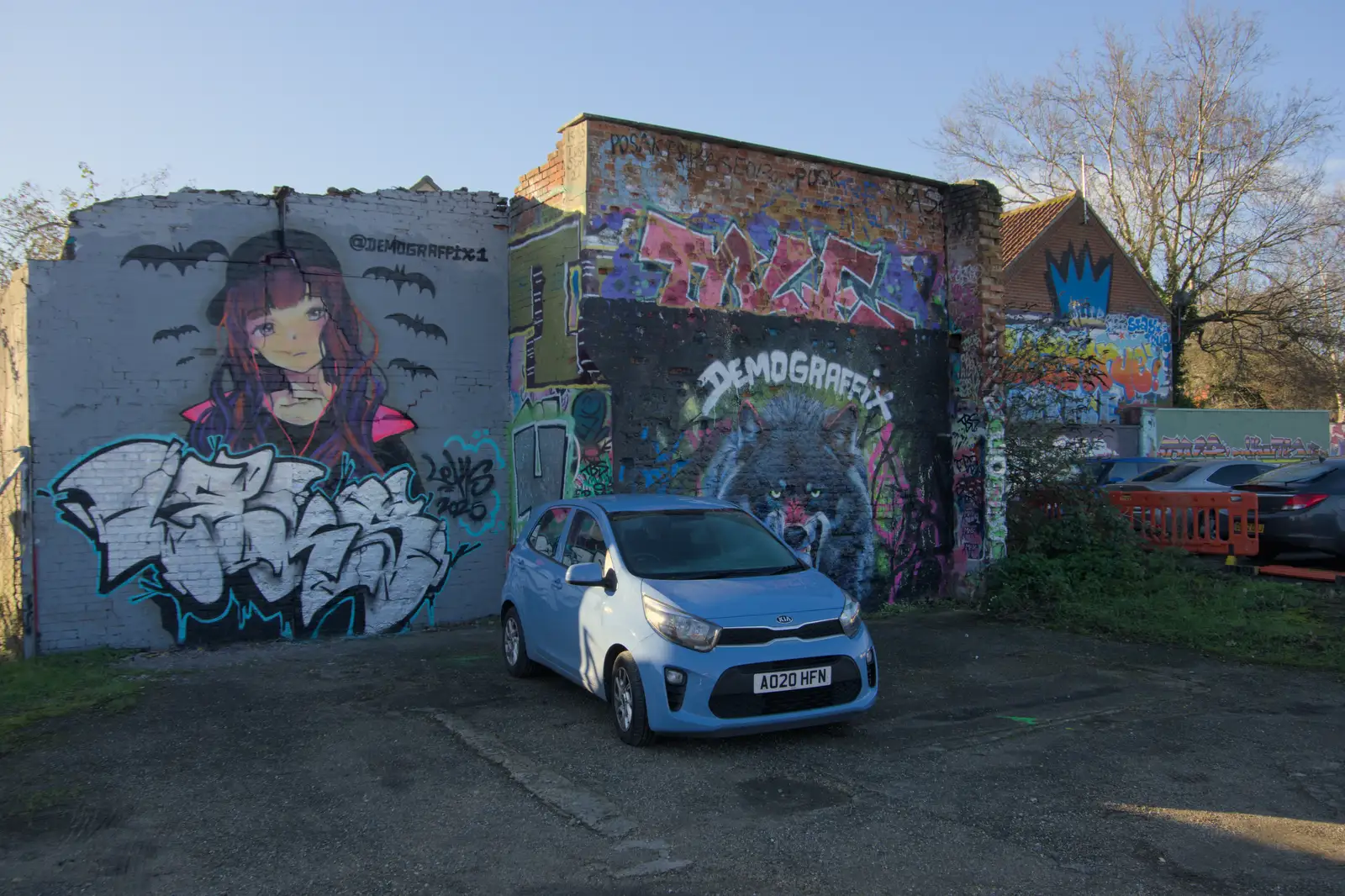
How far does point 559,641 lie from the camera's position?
734 centimetres

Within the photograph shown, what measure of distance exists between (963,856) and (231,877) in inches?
132

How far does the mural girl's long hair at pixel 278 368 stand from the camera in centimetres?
966

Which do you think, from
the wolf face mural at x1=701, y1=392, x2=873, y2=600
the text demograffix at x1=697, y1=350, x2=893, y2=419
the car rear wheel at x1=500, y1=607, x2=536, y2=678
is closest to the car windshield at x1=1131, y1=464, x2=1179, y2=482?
the text demograffix at x1=697, y1=350, x2=893, y2=419

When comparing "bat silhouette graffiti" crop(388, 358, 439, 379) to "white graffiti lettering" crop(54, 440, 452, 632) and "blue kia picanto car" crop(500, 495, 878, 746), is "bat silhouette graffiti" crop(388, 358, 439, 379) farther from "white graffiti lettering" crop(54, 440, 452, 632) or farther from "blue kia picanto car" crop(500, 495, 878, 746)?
"blue kia picanto car" crop(500, 495, 878, 746)

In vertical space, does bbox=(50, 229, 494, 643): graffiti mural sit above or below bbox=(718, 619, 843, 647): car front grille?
above

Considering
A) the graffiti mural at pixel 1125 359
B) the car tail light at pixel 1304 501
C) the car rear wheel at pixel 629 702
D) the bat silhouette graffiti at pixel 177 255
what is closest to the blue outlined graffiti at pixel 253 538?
the bat silhouette graffiti at pixel 177 255

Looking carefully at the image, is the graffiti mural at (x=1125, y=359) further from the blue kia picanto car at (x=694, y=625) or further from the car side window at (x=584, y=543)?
the car side window at (x=584, y=543)

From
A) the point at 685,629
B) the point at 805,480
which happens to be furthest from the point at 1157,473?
the point at 685,629

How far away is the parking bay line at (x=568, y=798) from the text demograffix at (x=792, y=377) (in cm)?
482

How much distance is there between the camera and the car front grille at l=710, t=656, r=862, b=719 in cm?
601

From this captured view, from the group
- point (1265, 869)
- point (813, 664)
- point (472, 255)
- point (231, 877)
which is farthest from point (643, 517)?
point (472, 255)

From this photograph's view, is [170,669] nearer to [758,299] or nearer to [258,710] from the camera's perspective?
[258,710]

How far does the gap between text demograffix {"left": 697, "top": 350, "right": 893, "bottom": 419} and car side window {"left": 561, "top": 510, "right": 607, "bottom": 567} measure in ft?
10.3

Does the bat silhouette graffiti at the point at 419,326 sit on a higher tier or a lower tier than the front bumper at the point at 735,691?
higher
